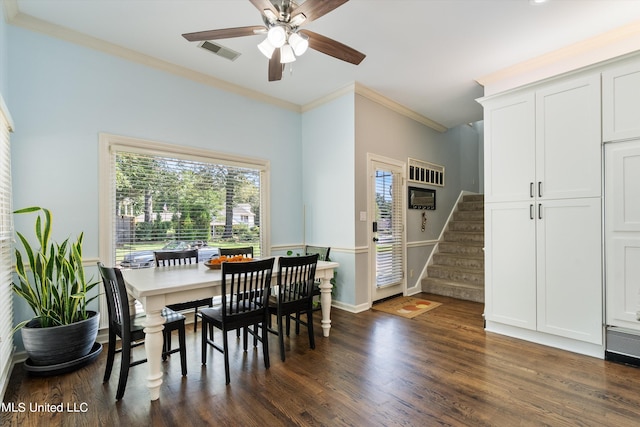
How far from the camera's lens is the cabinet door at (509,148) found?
3039 millimetres

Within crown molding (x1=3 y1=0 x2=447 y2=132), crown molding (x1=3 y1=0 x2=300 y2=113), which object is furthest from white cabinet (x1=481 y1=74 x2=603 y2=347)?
crown molding (x1=3 y1=0 x2=300 y2=113)

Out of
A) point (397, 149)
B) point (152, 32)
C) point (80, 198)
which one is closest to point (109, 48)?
point (152, 32)

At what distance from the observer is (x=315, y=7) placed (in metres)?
1.96

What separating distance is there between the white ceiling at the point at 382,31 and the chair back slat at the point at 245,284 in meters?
2.13

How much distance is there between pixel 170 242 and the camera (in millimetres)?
3506

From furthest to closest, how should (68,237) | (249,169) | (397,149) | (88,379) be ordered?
(397,149) < (249,169) < (68,237) < (88,379)

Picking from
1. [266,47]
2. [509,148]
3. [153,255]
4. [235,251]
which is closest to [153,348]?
[153,255]

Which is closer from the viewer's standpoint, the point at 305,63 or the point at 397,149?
the point at 305,63

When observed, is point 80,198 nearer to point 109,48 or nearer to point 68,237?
point 68,237

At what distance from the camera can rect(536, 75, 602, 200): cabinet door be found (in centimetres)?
268

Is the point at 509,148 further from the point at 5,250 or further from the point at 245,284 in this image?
the point at 5,250

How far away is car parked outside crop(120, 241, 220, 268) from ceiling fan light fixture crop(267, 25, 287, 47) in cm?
235

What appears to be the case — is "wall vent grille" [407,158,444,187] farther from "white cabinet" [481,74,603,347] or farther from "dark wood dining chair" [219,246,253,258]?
"dark wood dining chair" [219,246,253,258]

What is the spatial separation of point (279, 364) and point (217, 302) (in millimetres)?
1550
